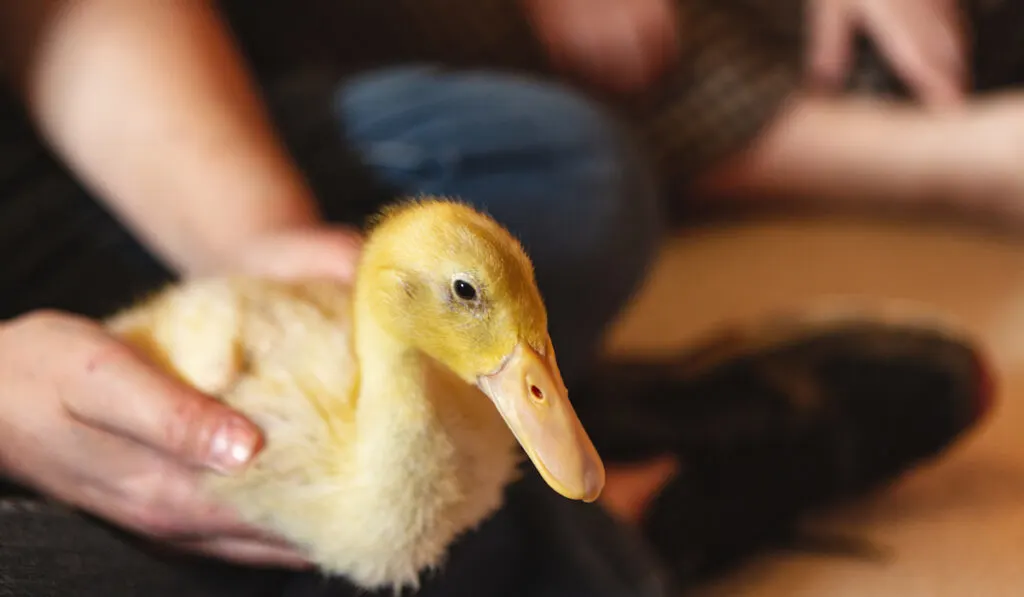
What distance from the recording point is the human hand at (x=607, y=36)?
0.93 m

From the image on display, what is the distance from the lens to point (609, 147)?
25.7 inches

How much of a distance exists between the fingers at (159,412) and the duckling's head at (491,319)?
0.08 meters

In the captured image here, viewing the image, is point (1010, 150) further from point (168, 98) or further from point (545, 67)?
point (168, 98)

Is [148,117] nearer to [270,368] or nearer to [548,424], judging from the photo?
[270,368]

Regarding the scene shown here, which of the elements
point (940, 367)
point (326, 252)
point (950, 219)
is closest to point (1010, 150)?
point (950, 219)

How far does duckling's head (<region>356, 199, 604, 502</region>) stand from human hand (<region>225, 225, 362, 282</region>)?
115 mm

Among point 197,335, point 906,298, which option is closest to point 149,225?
point 197,335

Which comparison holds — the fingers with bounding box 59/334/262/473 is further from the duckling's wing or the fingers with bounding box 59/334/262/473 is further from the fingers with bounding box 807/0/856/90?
the fingers with bounding box 807/0/856/90

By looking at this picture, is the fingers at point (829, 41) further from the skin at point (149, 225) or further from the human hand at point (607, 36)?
the skin at point (149, 225)

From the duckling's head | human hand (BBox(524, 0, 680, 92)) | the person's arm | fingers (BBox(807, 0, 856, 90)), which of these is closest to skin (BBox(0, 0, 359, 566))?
the person's arm

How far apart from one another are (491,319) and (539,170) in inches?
11.7

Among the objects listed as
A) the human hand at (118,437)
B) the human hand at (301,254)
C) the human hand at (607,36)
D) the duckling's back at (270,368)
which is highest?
the human hand at (607,36)

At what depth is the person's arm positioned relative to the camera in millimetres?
545

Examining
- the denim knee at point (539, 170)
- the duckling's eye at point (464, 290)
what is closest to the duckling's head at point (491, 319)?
the duckling's eye at point (464, 290)
